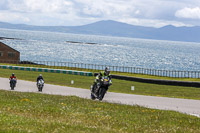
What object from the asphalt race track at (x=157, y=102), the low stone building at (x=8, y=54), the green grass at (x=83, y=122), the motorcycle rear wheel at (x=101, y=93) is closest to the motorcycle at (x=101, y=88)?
the motorcycle rear wheel at (x=101, y=93)

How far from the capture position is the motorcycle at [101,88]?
903 inches

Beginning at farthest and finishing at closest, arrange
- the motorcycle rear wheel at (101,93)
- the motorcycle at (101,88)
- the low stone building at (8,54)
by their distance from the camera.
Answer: the low stone building at (8,54)
the motorcycle rear wheel at (101,93)
the motorcycle at (101,88)

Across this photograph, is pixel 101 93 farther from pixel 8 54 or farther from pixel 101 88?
pixel 8 54

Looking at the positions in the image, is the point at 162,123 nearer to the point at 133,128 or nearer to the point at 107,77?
the point at 133,128

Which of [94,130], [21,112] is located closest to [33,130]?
[94,130]

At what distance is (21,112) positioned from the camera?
14.2m

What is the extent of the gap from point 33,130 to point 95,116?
15.1 ft

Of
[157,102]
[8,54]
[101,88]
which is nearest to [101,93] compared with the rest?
[101,88]

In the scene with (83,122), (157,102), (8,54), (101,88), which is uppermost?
(83,122)

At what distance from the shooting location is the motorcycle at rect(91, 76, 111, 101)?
22.9 metres

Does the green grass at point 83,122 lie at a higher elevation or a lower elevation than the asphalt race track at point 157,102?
higher

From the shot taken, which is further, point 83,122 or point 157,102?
point 157,102

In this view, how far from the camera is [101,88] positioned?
948 inches

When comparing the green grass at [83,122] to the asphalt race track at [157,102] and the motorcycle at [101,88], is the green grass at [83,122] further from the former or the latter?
the motorcycle at [101,88]
